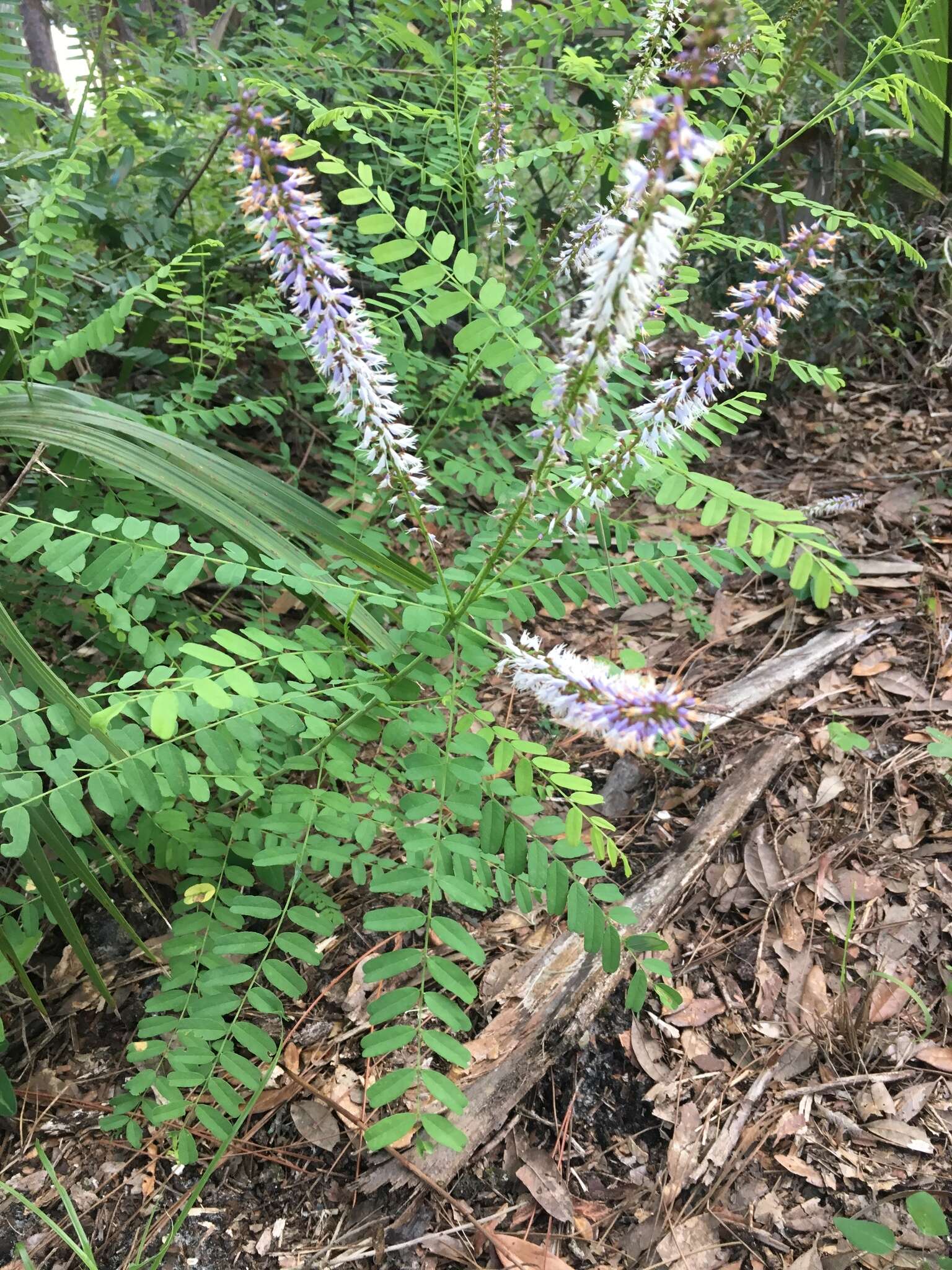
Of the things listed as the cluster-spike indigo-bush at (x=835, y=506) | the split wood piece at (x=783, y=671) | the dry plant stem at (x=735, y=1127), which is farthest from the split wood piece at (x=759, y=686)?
the dry plant stem at (x=735, y=1127)

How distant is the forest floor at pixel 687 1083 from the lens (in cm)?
158

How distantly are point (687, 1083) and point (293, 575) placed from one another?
142 centimetres

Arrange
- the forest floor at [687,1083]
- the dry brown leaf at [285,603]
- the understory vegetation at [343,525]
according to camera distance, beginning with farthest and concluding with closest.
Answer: the dry brown leaf at [285,603] < the forest floor at [687,1083] < the understory vegetation at [343,525]

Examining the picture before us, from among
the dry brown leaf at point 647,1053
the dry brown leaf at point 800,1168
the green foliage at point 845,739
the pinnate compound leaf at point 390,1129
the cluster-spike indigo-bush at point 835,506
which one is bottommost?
the dry brown leaf at point 647,1053

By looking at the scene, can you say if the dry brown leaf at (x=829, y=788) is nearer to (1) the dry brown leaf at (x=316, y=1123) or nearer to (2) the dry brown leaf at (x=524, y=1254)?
(2) the dry brown leaf at (x=524, y=1254)

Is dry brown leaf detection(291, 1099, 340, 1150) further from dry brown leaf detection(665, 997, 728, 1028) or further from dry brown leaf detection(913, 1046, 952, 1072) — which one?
dry brown leaf detection(913, 1046, 952, 1072)

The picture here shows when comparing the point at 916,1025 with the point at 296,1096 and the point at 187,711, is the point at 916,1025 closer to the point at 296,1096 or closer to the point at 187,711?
the point at 296,1096

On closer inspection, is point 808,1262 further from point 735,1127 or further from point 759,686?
point 759,686

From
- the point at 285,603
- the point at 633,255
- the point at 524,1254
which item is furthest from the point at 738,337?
the point at 285,603

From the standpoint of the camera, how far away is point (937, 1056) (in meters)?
1.79

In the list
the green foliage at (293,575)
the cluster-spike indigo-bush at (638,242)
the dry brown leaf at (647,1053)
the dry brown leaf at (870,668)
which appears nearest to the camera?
the cluster-spike indigo-bush at (638,242)

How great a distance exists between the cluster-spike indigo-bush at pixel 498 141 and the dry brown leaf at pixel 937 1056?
226 centimetres

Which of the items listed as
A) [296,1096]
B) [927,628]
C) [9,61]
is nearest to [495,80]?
[9,61]

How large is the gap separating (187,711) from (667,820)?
151cm
